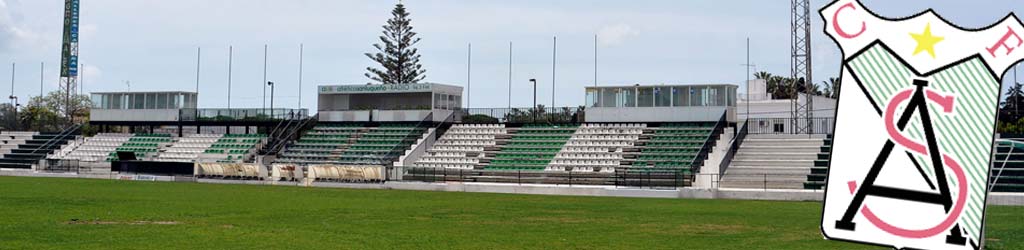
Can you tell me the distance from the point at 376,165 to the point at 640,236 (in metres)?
30.5

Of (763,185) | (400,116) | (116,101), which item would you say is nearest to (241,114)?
(116,101)

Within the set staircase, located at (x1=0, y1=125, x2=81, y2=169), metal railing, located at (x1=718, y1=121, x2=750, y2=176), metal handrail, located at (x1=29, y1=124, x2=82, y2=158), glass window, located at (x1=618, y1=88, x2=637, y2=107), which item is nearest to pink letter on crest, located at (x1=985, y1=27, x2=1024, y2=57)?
metal railing, located at (x1=718, y1=121, x2=750, y2=176)

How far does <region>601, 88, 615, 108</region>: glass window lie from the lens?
54.9m

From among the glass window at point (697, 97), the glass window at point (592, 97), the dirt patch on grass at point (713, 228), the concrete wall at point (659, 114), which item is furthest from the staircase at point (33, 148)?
the dirt patch on grass at point (713, 228)

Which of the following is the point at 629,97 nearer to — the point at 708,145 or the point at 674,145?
the point at 674,145

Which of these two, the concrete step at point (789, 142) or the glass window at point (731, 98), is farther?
the glass window at point (731, 98)

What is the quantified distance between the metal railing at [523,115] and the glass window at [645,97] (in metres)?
3.41

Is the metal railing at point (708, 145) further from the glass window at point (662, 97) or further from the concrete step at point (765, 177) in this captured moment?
the glass window at point (662, 97)

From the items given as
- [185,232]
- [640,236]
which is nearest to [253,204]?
[185,232]

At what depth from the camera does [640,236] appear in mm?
18906

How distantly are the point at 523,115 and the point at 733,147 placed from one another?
45.5 feet

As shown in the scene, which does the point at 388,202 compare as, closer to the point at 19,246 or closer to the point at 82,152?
the point at 19,246

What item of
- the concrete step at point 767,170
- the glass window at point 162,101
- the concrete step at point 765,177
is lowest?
the concrete step at point 765,177

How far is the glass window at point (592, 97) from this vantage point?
55.3m
